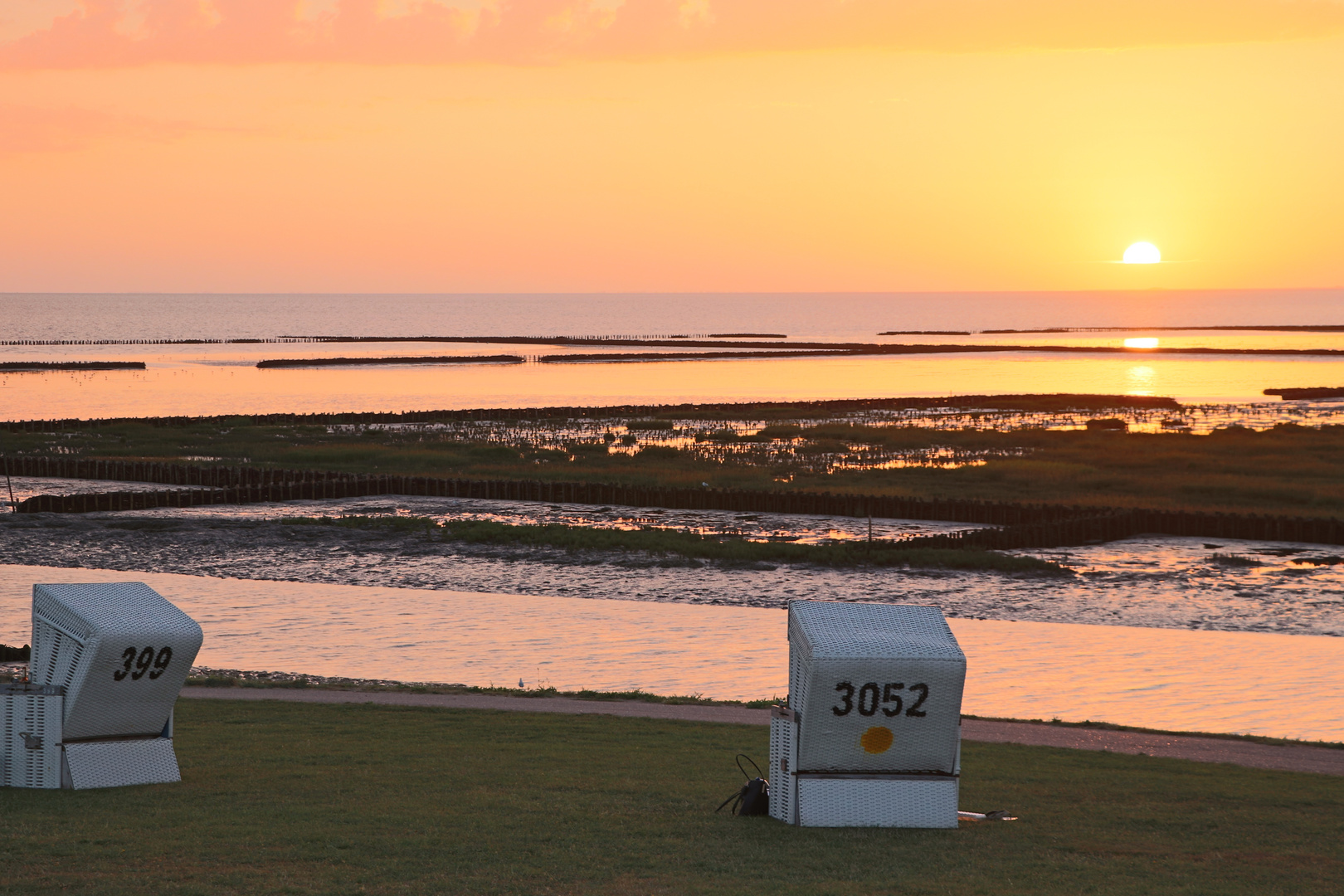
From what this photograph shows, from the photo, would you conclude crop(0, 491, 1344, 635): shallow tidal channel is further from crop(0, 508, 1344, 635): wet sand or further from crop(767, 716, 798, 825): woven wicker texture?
crop(767, 716, 798, 825): woven wicker texture

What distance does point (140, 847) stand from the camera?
11805mm

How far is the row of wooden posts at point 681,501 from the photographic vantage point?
42188mm

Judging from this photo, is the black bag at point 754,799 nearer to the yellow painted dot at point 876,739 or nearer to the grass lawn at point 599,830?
the grass lawn at point 599,830

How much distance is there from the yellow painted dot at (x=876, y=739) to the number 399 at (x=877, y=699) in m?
0.16

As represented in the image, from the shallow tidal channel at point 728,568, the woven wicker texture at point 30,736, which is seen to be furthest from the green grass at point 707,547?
the woven wicker texture at point 30,736

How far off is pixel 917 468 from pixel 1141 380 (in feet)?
258

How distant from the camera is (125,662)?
13.6 m

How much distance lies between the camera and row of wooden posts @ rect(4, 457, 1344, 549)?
4219 centimetres

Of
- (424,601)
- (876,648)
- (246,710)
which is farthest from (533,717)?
(424,601)

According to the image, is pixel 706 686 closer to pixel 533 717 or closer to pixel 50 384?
pixel 533 717

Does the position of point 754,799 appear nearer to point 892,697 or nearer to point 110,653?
point 892,697

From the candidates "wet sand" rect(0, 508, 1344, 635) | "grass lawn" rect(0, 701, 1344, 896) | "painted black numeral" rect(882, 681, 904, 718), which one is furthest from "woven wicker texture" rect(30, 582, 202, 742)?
"wet sand" rect(0, 508, 1344, 635)

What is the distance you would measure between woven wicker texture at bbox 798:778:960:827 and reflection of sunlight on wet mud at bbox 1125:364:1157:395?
10216 cm

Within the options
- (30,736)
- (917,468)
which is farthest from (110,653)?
(917,468)
